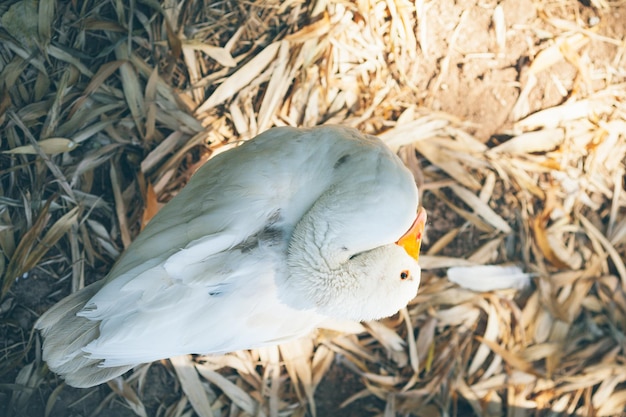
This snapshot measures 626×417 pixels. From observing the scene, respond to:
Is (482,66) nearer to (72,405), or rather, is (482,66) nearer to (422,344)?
(422,344)

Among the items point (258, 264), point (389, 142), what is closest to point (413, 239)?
point (258, 264)

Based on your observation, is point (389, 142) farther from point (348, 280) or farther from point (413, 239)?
point (348, 280)

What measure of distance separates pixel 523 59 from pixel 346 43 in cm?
61

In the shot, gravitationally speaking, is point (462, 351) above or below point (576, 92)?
below

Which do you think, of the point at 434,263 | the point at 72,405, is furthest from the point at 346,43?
the point at 72,405

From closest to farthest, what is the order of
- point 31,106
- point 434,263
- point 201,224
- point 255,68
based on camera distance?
point 201,224 → point 31,106 → point 255,68 → point 434,263

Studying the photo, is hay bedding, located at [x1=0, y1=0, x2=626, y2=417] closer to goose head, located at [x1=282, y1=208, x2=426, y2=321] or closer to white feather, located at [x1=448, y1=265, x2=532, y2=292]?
white feather, located at [x1=448, y1=265, x2=532, y2=292]

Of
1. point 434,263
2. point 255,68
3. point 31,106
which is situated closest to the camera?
point 31,106

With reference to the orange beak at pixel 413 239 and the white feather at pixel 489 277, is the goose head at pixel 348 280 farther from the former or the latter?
the white feather at pixel 489 277

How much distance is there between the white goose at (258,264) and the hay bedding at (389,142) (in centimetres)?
45

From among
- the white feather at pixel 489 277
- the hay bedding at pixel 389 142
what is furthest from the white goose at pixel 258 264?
the white feather at pixel 489 277

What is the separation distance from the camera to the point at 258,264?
1.08 meters

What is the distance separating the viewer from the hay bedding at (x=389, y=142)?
4.91 ft

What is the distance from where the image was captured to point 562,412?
6.04 ft
